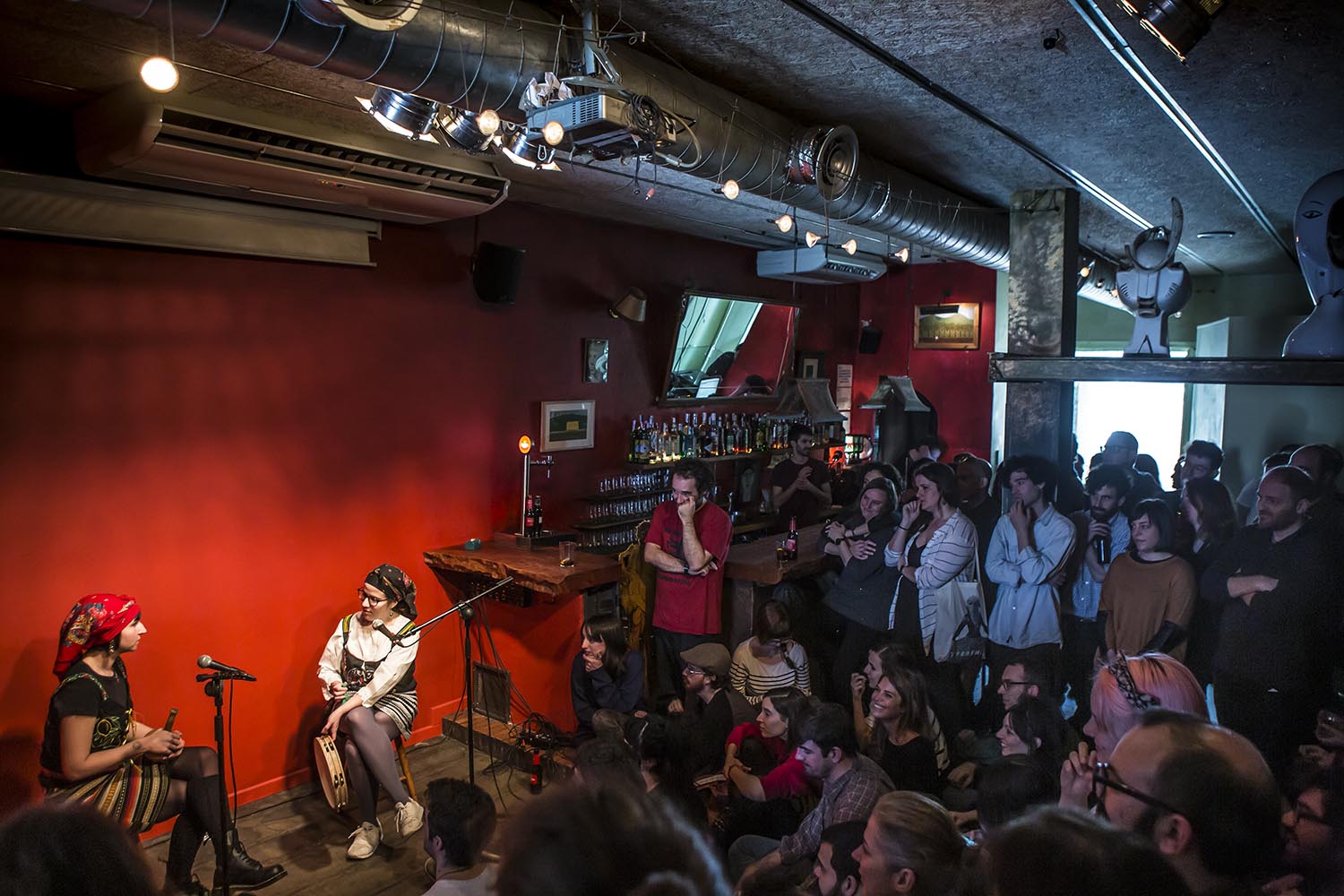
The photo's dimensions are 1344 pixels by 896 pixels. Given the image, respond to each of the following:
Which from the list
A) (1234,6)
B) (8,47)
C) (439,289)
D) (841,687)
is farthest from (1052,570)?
(8,47)

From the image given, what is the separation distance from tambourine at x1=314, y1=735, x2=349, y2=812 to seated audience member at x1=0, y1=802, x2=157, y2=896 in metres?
2.86

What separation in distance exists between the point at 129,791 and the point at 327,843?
3.19ft

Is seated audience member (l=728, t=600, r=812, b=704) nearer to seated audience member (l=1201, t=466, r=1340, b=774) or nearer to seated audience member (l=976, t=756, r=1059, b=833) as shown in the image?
seated audience member (l=976, t=756, r=1059, b=833)

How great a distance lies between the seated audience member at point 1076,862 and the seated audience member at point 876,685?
6.34 ft

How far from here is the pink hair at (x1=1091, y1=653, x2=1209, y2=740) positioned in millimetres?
2447

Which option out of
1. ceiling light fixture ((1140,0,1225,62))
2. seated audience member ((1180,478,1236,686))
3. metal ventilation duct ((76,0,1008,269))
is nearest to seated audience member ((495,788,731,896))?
metal ventilation duct ((76,0,1008,269))

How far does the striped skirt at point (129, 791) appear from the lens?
3.13m

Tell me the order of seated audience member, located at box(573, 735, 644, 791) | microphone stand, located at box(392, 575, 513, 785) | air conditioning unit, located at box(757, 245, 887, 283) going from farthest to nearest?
1. air conditioning unit, located at box(757, 245, 887, 283)
2. microphone stand, located at box(392, 575, 513, 785)
3. seated audience member, located at box(573, 735, 644, 791)

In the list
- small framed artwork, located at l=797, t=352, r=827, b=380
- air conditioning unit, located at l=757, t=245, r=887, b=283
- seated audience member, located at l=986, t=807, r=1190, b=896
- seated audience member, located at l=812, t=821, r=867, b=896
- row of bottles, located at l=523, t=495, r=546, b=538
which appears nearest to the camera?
seated audience member, located at l=986, t=807, r=1190, b=896

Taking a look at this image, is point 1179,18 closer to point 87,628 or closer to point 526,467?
point 87,628

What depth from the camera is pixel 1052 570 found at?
394 centimetres

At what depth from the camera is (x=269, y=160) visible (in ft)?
11.3

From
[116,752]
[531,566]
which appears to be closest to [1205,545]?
[531,566]

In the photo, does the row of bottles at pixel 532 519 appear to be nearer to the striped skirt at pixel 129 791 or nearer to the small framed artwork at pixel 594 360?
the small framed artwork at pixel 594 360
